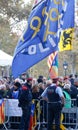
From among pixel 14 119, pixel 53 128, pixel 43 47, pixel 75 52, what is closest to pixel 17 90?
pixel 14 119

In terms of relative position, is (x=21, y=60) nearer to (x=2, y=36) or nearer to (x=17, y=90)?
(x=17, y=90)

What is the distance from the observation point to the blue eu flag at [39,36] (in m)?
14.0

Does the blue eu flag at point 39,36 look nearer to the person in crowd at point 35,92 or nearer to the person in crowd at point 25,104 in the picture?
the person in crowd at point 25,104

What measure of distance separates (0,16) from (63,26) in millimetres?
24649

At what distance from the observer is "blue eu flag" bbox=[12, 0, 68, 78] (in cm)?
1398

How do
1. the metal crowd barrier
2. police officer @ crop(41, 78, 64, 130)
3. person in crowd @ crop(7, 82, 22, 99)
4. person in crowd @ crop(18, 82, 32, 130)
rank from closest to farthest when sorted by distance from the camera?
police officer @ crop(41, 78, 64, 130), person in crowd @ crop(18, 82, 32, 130), the metal crowd barrier, person in crowd @ crop(7, 82, 22, 99)

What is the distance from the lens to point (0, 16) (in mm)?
38562

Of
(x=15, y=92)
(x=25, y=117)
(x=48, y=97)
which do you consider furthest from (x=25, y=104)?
(x=15, y=92)

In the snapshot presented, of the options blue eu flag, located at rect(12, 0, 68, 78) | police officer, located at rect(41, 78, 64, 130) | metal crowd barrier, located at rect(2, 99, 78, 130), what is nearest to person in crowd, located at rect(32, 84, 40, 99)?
metal crowd barrier, located at rect(2, 99, 78, 130)

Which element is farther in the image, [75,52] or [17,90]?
[75,52]

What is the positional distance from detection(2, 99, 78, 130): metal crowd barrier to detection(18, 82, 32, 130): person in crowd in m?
0.51

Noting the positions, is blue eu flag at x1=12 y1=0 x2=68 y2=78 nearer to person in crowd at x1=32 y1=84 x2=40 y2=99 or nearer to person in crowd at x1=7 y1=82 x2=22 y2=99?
person in crowd at x1=32 y1=84 x2=40 y2=99

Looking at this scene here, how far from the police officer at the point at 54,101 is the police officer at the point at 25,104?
22.6 inches

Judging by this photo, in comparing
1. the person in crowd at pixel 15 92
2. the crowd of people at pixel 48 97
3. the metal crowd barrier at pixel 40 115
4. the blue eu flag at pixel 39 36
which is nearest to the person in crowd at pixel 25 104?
the crowd of people at pixel 48 97
